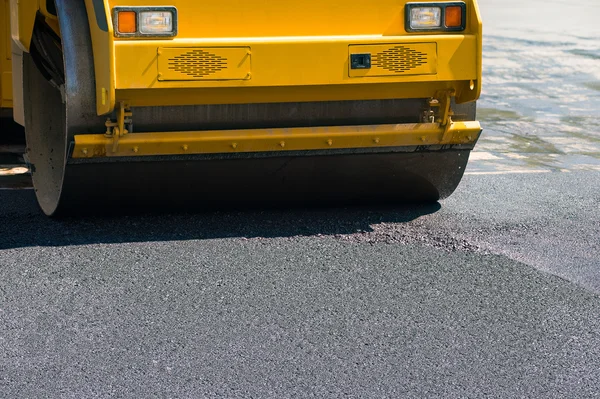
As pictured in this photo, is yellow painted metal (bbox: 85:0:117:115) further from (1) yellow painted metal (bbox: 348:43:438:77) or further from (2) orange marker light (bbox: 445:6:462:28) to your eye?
(2) orange marker light (bbox: 445:6:462:28)

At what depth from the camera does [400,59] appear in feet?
17.9

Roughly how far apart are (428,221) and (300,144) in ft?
3.12

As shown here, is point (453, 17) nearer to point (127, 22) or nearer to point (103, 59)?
point (127, 22)

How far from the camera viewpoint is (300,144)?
557cm

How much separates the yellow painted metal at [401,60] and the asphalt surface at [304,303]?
0.87 m

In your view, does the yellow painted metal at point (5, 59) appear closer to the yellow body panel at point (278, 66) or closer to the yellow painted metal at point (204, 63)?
the yellow body panel at point (278, 66)

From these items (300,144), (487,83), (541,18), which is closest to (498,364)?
(300,144)

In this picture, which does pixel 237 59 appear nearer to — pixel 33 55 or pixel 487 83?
pixel 33 55

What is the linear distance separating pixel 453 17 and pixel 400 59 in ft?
1.21

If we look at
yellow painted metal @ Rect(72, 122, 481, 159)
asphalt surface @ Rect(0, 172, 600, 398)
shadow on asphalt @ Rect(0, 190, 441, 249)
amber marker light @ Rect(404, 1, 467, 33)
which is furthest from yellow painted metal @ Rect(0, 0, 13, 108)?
amber marker light @ Rect(404, 1, 467, 33)

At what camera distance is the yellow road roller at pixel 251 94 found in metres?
5.20

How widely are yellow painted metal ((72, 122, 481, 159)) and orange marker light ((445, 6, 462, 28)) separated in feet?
1.71

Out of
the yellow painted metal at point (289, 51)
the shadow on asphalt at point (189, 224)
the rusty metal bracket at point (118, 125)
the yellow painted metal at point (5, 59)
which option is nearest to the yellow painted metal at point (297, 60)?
the yellow painted metal at point (289, 51)

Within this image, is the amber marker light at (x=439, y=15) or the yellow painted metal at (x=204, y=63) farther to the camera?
the amber marker light at (x=439, y=15)
